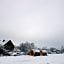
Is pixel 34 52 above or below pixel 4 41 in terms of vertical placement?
below

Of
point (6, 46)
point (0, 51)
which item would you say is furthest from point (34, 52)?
point (6, 46)

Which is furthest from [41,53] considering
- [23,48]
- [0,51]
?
[23,48]

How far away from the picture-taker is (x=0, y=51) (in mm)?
52125

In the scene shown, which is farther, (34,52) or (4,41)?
(4,41)

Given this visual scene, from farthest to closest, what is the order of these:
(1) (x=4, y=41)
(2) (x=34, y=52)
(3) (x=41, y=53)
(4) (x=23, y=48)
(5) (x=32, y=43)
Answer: (5) (x=32, y=43) < (4) (x=23, y=48) < (1) (x=4, y=41) < (3) (x=41, y=53) < (2) (x=34, y=52)

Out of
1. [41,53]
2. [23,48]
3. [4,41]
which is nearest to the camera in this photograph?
[41,53]

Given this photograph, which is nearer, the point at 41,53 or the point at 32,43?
the point at 41,53

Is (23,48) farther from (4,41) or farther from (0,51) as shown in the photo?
(0,51)

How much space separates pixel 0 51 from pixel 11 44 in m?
24.3

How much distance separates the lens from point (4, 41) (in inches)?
2896

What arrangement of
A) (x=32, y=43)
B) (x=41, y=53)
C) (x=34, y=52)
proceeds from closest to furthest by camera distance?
(x=34, y=52) < (x=41, y=53) < (x=32, y=43)

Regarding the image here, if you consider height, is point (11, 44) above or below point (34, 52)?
above

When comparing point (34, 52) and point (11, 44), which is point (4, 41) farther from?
point (34, 52)

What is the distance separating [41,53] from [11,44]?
24147 millimetres
